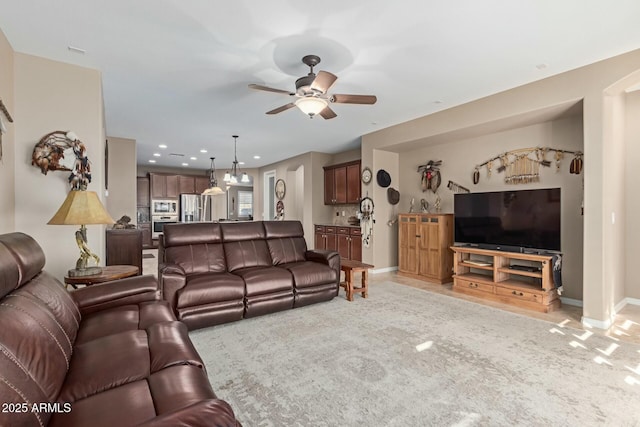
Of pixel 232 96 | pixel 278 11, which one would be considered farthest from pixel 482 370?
pixel 232 96

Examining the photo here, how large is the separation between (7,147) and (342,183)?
17.3ft

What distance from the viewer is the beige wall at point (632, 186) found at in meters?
3.71

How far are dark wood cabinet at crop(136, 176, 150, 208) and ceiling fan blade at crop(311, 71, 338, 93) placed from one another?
8557mm

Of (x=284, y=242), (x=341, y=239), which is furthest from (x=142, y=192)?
(x=284, y=242)

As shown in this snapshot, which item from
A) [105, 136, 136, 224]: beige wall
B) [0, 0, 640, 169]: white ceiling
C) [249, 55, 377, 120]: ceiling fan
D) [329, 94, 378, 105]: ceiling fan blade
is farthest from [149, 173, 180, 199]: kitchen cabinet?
[329, 94, 378, 105]: ceiling fan blade

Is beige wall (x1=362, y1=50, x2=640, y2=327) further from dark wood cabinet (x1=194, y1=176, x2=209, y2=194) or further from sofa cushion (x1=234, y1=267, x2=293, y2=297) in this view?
dark wood cabinet (x1=194, y1=176, x2=209, y2=194)

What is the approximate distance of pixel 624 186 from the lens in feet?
12.3

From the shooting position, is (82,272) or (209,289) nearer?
(82,272)

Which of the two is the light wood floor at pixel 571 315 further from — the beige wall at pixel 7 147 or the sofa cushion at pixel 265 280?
the beige wall at pixel 7 147

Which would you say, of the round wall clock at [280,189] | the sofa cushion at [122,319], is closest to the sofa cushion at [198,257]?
the sofa cushion at [122,319]

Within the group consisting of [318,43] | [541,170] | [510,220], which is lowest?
[510,220]

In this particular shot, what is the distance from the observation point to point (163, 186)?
31.3 feet

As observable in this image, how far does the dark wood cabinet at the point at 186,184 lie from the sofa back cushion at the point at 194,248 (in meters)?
6.79

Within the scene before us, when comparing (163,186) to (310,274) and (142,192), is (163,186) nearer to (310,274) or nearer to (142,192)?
(142,192)
